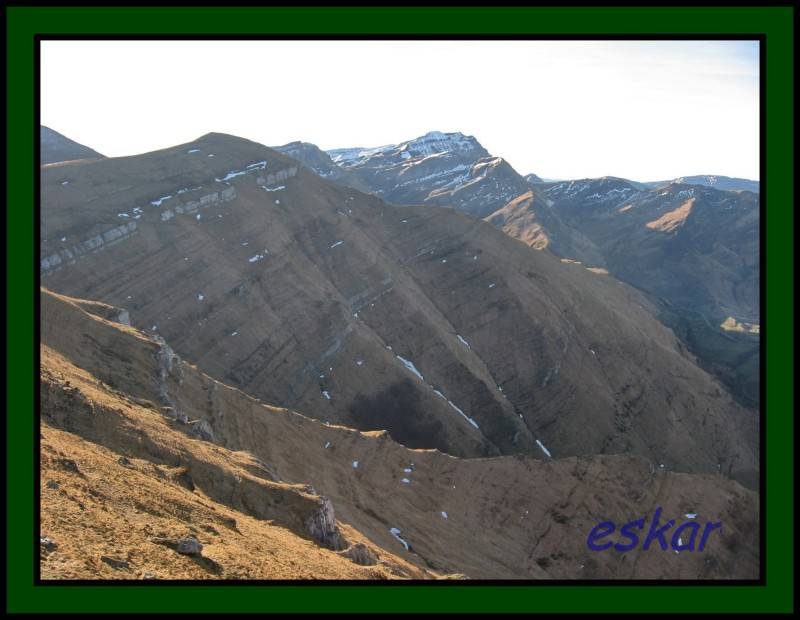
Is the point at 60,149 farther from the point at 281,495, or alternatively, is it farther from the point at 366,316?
the point at 281,495

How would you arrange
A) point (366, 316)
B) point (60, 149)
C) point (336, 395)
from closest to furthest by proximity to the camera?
point (336, 395), point (366, 316), point (60, 149)

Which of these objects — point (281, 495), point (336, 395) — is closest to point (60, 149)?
point (336, 395)

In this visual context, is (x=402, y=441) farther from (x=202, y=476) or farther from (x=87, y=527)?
(x=87, y=527)

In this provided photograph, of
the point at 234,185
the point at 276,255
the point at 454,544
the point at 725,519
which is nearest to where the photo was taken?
the point at 454,544

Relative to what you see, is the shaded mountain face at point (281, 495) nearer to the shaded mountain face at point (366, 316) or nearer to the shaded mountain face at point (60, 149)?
the shaded mountain face at point (366, 316)

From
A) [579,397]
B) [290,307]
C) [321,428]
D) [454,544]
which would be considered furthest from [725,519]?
[290,307]

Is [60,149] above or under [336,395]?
above
